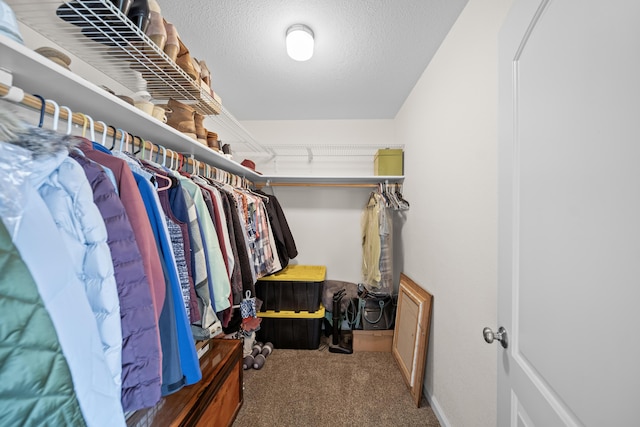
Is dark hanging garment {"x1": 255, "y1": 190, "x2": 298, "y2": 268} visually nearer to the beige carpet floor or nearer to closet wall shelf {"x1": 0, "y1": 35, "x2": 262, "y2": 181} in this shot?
the beige carpet floor

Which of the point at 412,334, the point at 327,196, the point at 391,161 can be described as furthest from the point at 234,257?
the point at 391,161

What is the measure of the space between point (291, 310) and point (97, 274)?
6.35 ft

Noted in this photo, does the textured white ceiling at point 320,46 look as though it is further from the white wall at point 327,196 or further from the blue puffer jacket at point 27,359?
the blue puffer jacket at point 27,359

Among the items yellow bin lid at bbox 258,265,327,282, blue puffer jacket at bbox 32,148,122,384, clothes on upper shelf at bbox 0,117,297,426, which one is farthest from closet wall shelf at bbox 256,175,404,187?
blue puffer jacket at bbox 32,148,122,384

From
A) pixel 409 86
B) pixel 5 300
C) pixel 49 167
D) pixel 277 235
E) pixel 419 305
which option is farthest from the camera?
pixel 277 235

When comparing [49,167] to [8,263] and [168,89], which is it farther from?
[168,89]

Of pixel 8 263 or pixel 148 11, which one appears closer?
pixel 8 263

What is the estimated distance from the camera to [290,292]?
Answer: 7.45ft

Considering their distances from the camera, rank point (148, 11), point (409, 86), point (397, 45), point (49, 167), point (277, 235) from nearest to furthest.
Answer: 1. point (49, 167)
2. point (148, 11)
3. point (397, 45)
4. point (409, 86)
5. point (277, 235)

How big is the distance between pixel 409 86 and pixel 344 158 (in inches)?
37.6

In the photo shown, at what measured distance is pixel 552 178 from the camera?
577 millimetres

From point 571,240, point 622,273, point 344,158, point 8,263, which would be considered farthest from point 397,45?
point 8,263

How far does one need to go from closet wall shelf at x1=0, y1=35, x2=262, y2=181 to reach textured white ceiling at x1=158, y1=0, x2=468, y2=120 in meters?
0.72

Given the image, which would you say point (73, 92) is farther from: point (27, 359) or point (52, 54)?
point (27, 359)
